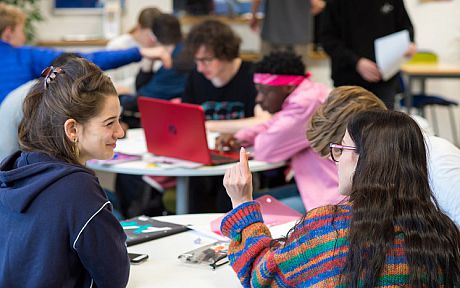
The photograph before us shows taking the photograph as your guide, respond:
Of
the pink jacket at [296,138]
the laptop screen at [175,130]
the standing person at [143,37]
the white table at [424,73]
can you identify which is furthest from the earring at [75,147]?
the white table at [424,73]

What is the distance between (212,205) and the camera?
149 inches

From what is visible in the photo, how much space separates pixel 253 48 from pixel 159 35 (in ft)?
9.47

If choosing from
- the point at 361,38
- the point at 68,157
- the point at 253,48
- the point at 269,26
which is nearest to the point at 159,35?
the point at 269,26

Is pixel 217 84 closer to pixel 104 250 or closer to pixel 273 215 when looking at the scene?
pixel 273 215

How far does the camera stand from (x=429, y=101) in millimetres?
6566

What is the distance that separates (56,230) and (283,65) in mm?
1810

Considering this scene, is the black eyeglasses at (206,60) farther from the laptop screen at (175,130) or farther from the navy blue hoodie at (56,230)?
the navy blue hoodie at (56,230)

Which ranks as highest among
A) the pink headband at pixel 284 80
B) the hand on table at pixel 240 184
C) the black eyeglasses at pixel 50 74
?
the black eyeglasses at pixel 50 74

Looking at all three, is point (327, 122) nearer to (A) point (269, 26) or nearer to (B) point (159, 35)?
(B) point (159, 35)

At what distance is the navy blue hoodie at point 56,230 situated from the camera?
1.52 meters

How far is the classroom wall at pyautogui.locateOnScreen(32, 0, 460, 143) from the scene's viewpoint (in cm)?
720

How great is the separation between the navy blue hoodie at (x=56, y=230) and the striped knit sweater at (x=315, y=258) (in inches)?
13.2

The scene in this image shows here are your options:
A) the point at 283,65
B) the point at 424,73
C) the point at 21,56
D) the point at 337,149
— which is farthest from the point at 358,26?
the point at 337,149

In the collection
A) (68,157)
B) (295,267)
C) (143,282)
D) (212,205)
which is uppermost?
(68,157)
